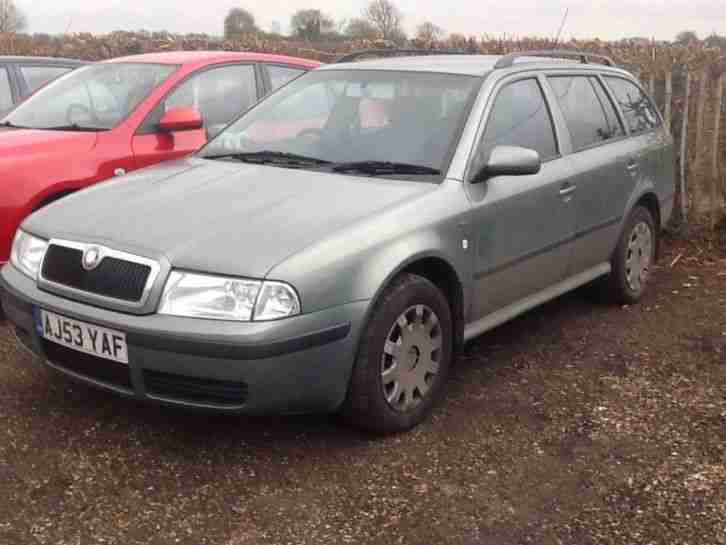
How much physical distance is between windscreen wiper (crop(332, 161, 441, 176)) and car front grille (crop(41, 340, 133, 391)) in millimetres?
1388

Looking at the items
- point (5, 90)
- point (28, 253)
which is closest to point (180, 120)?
point (28, 253)

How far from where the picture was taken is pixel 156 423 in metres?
3.69

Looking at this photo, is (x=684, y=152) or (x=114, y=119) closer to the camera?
(x=114, y=119)

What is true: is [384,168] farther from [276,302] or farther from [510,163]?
[276,302]

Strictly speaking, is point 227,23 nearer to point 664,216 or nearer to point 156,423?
point 664,216

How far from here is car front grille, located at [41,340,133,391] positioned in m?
3.21

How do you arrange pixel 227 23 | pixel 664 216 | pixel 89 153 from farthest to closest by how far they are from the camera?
pixel 227 23 < pixel 664 216 < pixel 89 153

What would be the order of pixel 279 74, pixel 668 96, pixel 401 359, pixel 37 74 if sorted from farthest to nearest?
1. pixel 37 74
2. pixel 668 96
3. pixel 279 74
4. pixel 401 359

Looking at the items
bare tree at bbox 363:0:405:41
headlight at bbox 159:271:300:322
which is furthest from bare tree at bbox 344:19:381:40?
headlight at bbox 159:271:300:322

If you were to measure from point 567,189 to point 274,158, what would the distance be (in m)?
1.57

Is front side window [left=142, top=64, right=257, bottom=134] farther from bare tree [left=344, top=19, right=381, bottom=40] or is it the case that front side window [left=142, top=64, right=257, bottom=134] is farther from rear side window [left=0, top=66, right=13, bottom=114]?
bare tree [left=344, top=19, right=381, bottom=40]

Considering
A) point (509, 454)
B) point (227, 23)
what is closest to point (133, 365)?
point (509, 454)

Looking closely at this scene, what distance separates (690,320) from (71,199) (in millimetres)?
3682

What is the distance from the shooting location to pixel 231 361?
3.03 metres
